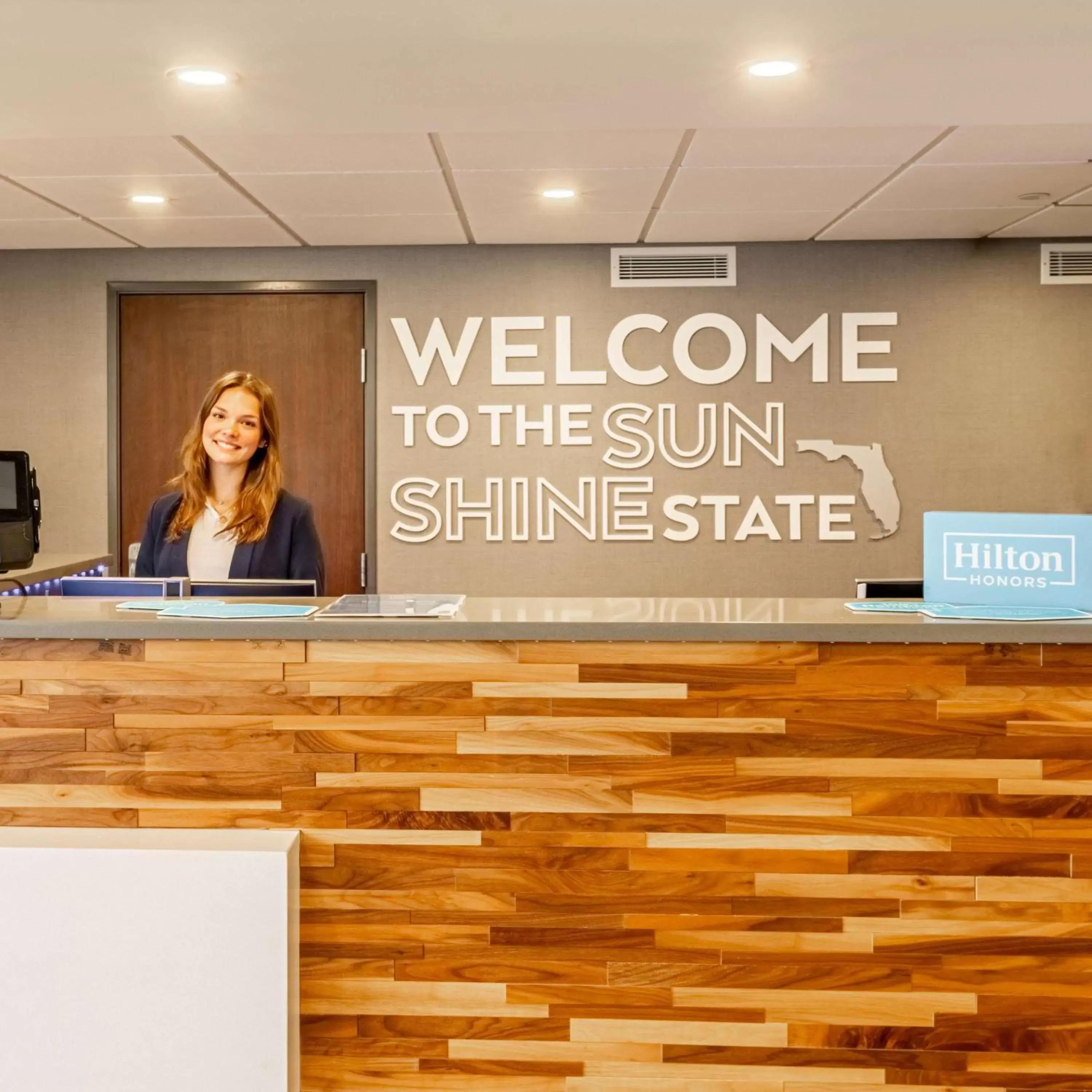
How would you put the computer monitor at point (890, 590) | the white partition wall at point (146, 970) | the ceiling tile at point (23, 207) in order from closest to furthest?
→ the white partition wall at point (146, 970) < the computer monitor at point (890, 590) < the ceiling tile at point (23, 207)

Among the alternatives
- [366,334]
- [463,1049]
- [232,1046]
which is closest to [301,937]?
[232,1046]

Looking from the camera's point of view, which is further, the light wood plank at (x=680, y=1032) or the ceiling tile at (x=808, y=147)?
the ceiling tile at (x=808, y=147)

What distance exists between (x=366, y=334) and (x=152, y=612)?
126 inches

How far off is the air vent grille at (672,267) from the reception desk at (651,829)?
3.34 m

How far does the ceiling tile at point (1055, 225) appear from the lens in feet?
14.9

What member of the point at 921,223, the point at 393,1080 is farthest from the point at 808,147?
the point at 393,1080

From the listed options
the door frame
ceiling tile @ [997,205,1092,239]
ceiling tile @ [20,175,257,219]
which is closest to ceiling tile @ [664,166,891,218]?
ceiling tile @ [997,205,1092,239]

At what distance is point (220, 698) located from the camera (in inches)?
82.6

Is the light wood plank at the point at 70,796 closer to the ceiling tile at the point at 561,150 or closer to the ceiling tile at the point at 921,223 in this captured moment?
the ceiling tile at the point at 561,150

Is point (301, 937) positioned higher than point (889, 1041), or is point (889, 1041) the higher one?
point (301, 937)

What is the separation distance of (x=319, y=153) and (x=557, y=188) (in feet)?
3.15

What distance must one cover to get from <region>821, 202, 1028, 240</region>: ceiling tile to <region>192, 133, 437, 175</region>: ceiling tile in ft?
6.41

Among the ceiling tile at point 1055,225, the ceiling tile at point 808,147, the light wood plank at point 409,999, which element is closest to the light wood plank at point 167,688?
the light wood plank at point 409,999

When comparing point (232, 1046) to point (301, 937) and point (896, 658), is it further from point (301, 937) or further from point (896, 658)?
point (896, 658)
